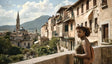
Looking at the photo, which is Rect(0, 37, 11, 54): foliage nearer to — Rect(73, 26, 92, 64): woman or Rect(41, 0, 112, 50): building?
Rect(41, 0, 112, 50): building

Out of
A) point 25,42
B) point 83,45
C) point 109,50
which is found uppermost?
point 83,45

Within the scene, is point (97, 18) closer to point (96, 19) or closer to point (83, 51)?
point (96, 19)

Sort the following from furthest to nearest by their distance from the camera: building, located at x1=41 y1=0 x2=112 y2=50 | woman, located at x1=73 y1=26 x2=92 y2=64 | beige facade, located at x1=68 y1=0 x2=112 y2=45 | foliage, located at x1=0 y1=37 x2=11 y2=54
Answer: foliage, located at x1=0 y1=37 x2=11 y2=54 → beige facade, located at x1=68 y1=0 x2=112 y2=45 → building, located at x1=41 y1=0 x2=112 y2=50 → woman, located at x1=73 y1=26 x2=92 y2=64

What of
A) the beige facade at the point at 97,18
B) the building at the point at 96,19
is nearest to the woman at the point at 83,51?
the building at the point at 96,19

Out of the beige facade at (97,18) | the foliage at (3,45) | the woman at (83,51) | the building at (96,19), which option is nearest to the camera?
the woman at (83,51)

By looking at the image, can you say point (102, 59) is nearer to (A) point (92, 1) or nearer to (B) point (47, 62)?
(B) point (47, 62)

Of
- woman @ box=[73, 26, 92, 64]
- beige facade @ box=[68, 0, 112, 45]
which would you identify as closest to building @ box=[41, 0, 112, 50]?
beige facade @ box=[68, 0, 112, 45]

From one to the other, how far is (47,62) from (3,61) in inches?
1144

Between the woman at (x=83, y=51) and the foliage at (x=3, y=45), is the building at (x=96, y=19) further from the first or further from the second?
the foliage at (x=3, y=45)

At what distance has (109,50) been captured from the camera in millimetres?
5105

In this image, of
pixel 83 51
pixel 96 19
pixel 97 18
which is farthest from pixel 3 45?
pixel 83 51

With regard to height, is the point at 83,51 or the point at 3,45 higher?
the point at 83,51

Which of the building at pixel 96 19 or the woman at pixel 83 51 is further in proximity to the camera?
the building at pixel 96 19

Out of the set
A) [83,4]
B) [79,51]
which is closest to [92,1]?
[83,4]
